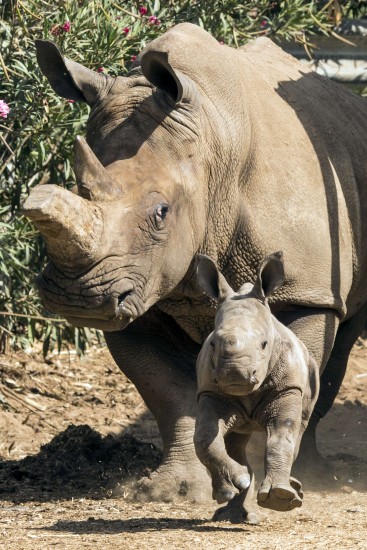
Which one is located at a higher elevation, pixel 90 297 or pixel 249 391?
pixel 249 391

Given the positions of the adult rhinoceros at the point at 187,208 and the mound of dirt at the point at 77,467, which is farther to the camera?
the mound of dirt at the point at 77,467

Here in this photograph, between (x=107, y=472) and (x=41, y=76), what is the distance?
2.62 metres

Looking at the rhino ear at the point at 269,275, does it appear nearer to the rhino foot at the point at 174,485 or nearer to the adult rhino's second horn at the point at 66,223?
the adult rhino's second horn at the point at 66,223

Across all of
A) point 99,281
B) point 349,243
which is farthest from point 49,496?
point 349,243

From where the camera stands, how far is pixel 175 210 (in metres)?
8.13

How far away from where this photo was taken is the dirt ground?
703 centimetres

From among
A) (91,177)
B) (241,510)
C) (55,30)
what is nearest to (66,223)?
(91,177)

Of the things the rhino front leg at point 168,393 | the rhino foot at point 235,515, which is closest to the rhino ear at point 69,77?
the rhino front leg at point 168,393

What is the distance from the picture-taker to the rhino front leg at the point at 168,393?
8484mm

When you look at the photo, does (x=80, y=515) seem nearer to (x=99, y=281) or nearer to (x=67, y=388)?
(x=99, y=281)

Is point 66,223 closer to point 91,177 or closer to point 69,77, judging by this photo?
point 91,177

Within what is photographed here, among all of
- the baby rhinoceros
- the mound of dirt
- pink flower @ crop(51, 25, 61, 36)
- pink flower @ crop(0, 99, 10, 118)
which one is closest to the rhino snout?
the baby rhinoceros

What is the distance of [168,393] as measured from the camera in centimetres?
878

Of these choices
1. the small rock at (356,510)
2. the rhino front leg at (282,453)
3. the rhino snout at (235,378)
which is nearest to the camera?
the rhino snout at (235,378)
